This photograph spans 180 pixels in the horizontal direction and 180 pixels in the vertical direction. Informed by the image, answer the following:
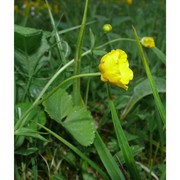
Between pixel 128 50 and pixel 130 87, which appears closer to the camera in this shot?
pixel 130 87

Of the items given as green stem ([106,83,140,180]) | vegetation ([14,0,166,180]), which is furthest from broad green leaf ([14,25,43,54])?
green stem ([106,83,140,180])

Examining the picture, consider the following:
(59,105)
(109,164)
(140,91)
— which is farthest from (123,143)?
(140,91)

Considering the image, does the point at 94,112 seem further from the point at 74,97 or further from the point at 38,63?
the point at 74,97

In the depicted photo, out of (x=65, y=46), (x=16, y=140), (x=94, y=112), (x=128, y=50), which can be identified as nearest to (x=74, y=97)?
(x=16, y=140)

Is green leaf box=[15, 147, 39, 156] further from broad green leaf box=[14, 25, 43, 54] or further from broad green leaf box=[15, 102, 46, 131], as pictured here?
broad green leaf box=[14, 25, 43, 54]

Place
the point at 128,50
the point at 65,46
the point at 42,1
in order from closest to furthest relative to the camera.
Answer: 1. the point at 65,46
2. the point at 128,50
3. the point at 42,1

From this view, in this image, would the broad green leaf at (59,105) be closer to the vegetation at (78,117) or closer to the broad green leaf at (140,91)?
the vegetation at (78,117)

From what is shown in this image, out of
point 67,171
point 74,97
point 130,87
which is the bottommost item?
point 67,171
